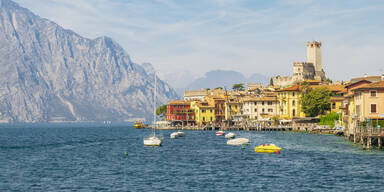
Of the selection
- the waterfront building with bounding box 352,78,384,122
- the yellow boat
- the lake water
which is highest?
the waterfront building with bounding box 352,78,384,122

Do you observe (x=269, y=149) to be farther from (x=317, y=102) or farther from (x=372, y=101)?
(x=317, y=102)

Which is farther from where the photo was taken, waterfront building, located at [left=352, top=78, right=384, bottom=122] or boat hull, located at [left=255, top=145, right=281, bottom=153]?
waterfront building, located at [left=352, top=78, right=384, bottom=122]

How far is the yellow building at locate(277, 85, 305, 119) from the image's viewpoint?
175m

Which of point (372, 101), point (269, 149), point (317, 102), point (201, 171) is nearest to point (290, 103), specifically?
point (317, 102)

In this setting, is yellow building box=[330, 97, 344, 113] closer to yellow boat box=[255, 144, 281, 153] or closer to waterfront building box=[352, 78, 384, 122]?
waterfront building box=[352, 78, 384, 122]

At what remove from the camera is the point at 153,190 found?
4797 cm

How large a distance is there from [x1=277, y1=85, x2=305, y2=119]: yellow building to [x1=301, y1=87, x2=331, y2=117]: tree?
9.00m

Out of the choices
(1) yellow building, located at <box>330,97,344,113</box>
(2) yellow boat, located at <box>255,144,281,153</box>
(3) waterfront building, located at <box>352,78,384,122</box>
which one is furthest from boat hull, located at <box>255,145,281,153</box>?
(1) yellow building, located at <box>330,97,344,113</box>

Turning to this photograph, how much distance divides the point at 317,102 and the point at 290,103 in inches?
730

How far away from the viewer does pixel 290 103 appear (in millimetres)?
178625

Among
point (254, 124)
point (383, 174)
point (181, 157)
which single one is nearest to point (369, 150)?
point (383, 174)

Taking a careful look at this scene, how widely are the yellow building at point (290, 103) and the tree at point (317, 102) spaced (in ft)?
29.5

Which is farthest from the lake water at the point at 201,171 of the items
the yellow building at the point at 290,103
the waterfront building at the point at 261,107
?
the waterfront building at the point at 261,107

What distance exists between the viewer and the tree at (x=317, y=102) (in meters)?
161
